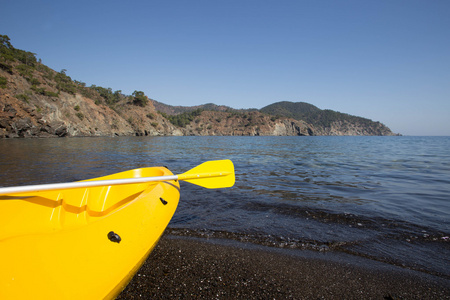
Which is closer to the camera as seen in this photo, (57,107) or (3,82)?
(3,82)

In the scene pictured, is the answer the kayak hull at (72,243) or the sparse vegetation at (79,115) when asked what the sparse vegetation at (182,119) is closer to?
the sparse vegetation at (79,115)

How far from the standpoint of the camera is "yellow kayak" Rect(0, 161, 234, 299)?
50.6 inches

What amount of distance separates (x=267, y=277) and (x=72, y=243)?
72.2 inches

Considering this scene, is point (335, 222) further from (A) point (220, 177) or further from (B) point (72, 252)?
(B) point (72, 252)

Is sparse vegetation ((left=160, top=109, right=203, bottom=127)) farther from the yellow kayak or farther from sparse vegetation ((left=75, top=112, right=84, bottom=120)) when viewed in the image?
the yellow kayak

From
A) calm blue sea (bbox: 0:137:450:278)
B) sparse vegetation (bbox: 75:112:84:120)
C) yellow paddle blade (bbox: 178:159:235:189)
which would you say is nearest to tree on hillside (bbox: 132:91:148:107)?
sparse vegetation (bbox: 75:112:84:120)

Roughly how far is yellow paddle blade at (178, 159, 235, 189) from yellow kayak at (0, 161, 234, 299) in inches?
24.2

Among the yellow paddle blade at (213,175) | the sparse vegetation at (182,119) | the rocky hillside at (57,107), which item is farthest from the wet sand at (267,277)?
the sparse vegetation at (182,119)

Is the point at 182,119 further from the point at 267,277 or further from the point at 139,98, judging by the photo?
the point at 267,277

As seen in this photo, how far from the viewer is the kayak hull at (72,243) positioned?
128 centimetres

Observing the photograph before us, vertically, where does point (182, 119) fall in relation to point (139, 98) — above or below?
below

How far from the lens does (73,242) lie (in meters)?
1.57

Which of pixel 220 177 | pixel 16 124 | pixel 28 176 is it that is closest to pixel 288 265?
pixel 220 177

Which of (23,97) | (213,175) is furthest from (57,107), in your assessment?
(213,175)
